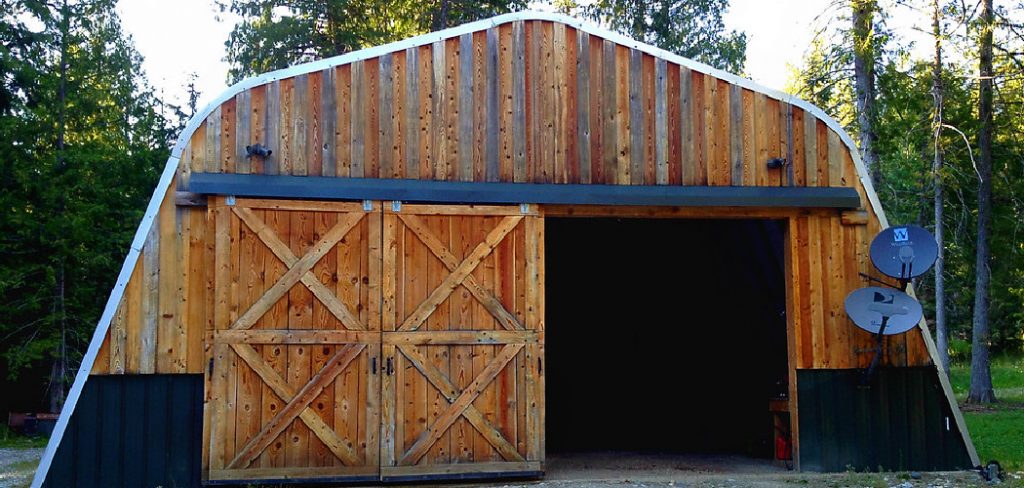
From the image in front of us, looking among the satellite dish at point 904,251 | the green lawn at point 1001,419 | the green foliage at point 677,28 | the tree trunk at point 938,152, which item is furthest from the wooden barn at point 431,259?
the green foliage at point 677,28

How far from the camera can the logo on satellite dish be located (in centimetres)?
960

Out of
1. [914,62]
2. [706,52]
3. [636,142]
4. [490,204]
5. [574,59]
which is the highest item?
[706,52]

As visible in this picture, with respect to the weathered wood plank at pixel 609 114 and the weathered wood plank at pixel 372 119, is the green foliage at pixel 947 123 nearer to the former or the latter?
the weathered wood plank at pixel 609 114

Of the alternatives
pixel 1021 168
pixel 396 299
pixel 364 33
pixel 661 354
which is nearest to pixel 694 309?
pixel 661 354

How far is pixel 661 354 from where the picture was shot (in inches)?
568

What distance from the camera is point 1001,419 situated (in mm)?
16719

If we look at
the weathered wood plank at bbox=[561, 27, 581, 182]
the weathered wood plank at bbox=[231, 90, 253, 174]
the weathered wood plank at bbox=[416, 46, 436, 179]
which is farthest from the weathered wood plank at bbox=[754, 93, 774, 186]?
the weathered wood plank at bbox=[231, 90, 253, 174]

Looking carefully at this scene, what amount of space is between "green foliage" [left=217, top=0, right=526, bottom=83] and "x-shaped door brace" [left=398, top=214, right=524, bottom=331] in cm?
1411

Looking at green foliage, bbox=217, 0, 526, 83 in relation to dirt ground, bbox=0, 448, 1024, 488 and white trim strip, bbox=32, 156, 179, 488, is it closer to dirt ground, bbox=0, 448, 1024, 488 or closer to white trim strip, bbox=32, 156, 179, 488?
dirt ground, bbox=0, 448, 1024, 488

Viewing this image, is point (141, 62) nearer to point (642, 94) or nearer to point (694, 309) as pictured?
point (694, 309)

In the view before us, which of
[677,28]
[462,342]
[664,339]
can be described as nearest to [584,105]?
Result: [462,342]

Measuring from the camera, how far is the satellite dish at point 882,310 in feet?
31.3

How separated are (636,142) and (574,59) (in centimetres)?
97

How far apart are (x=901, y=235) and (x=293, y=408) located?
5.62m
